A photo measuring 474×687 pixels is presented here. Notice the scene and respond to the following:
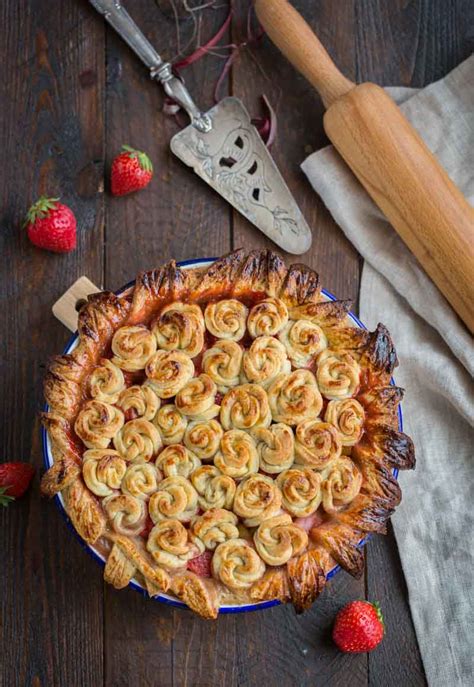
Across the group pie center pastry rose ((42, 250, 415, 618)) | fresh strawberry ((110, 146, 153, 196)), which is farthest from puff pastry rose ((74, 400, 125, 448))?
fresh strawberry ((110, 146, 153, 196))

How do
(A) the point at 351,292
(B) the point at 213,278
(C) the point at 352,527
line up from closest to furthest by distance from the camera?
(C) the point at 352,527 → (B) the point at 213,278 → (A) the point at 351,292

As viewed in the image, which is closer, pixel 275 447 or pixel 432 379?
pixel 275 447

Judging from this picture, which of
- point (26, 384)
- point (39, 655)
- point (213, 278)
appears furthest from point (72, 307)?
point (39, 655)

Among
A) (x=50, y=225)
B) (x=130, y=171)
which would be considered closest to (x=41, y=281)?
(x=50, y=225)

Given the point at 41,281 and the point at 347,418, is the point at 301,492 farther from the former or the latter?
the point at 41,281

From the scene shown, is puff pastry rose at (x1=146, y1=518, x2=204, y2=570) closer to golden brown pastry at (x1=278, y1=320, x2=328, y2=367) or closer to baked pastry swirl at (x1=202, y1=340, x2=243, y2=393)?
baked pastry swirl at (x1=202, y1=340, x2=243, y2=393)

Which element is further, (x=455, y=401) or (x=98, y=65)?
(x=98, y=65)

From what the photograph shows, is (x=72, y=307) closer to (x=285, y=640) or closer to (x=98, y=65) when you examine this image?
(x=98, y=65)
